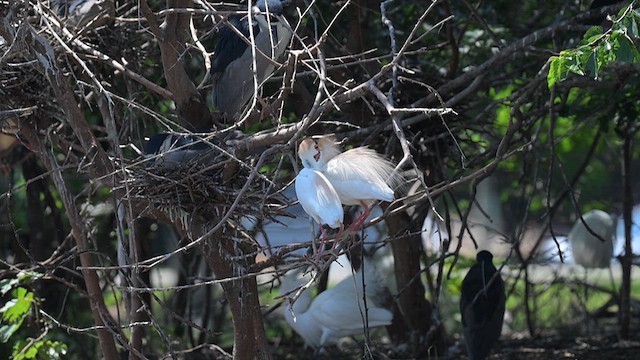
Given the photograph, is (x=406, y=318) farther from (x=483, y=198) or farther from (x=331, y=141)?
(x=483, y=198)

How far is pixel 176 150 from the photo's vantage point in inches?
153

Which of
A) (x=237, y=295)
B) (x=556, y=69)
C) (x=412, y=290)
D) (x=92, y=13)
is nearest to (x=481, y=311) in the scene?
(x=412, y=290)

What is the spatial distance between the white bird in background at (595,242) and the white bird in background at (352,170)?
4582mm

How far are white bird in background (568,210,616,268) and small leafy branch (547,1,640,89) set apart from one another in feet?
14.7

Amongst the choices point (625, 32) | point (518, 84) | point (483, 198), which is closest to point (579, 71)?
point (625, 32)

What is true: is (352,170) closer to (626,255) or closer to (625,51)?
(625,51)

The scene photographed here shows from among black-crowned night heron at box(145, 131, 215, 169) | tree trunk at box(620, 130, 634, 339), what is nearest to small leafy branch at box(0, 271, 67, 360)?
black-crowned night heron at box(145, 131, 215, 169)

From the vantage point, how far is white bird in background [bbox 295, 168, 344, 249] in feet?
9.89

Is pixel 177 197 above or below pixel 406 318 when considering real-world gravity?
above

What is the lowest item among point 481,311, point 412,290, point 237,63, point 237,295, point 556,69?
point 481,311

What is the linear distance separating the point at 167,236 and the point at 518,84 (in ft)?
11.6

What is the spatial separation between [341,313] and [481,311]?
113 cm

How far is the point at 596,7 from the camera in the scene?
4867 mm

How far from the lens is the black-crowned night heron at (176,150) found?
3883mm
